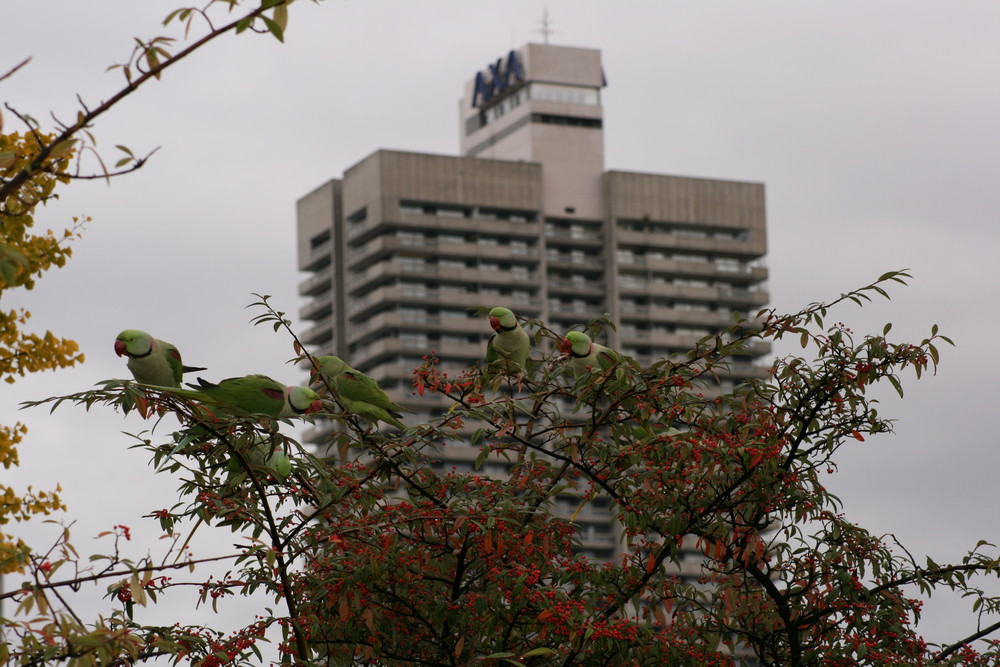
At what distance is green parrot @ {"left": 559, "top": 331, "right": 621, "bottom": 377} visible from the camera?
7.06 metres

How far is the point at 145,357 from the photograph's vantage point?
6.52 metres

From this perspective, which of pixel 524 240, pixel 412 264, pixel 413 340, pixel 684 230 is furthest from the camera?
pixel 684 230

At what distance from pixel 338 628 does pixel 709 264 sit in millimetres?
77674

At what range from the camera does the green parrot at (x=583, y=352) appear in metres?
7.06

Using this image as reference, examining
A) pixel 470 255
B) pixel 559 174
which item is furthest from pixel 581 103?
pixel 470 255

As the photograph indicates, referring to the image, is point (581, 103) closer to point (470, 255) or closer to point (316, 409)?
point (470, 255)

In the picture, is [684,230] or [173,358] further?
[684,230]

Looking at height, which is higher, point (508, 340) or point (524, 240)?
point (524, 240)

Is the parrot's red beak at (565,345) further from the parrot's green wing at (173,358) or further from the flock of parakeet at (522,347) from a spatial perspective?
the parrot's green wing at (173,358)

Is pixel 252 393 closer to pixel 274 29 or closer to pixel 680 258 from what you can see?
pixel 274 29

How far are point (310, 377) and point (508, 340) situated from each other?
40.4 inches

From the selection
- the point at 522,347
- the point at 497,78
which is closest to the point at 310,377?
the point at 522,347

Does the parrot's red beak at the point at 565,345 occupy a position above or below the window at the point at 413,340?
below

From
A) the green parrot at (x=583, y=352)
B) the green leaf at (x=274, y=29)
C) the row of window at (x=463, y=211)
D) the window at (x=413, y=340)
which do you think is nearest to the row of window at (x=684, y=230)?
the row of window at (x=463, y=211)
